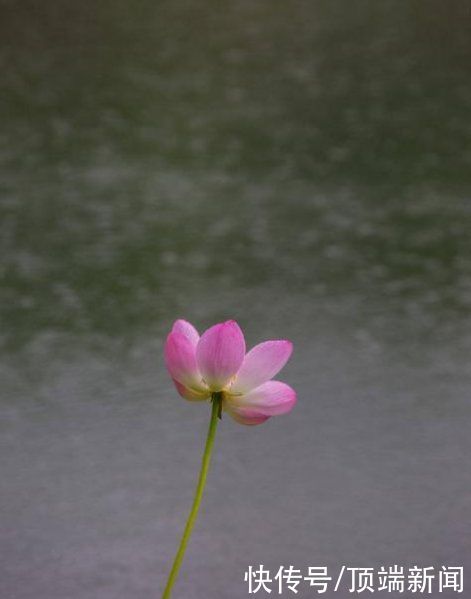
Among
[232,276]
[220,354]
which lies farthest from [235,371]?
[232,276]

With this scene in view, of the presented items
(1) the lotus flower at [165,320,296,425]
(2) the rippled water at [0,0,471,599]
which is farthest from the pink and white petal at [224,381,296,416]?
(2) the rippled water at [0,0,471,599]

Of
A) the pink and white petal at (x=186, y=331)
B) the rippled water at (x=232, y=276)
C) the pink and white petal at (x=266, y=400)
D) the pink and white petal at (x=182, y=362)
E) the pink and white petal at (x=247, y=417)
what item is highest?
the rippled water at (x=232, y=276)

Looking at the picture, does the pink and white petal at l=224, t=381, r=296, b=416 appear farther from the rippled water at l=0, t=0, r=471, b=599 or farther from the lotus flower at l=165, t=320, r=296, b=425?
the rippled water at l=0, t=0, r=471, b=599

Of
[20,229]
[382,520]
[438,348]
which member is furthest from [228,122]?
[382,520]

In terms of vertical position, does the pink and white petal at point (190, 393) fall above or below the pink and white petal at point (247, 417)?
above

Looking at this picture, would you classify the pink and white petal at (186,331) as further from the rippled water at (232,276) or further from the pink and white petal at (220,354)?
the rippled water at (232,276)

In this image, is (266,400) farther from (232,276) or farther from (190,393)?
(232,276)

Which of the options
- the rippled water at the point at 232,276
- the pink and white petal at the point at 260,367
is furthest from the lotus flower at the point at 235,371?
the rippled water at the point at 232,276
